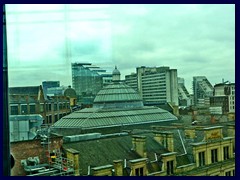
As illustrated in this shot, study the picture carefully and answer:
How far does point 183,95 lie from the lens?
417 cm

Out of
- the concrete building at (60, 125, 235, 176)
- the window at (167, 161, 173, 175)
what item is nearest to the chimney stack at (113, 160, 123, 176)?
the concrete building at (60, 125, 235, 176)

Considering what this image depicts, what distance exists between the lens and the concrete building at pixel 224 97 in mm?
3720

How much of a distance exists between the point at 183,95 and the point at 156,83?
36 centimetres

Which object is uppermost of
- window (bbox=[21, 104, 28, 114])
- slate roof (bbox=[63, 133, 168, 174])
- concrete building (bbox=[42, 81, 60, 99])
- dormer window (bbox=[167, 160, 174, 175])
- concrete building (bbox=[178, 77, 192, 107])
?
concrete building (bbox=[42, 81, 60, 99])

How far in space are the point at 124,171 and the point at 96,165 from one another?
293 mm

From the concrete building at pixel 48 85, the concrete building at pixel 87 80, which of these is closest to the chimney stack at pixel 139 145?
the concrete building at pixel 87 80

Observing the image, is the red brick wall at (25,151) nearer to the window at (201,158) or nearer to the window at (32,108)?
the window at (32,108)

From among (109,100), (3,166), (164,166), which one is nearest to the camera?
(3,166)

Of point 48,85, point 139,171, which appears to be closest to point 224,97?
point 139,171

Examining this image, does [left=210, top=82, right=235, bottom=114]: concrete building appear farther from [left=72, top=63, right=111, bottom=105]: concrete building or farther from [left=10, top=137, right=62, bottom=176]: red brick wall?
[left=10, top=137, right=62, bottom=176]: red brick wall

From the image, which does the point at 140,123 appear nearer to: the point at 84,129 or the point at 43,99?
the point at 84,129

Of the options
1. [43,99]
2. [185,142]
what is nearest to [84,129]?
[43,99]

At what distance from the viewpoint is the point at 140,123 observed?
4398 mm

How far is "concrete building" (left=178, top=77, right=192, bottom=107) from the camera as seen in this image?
4062mm
